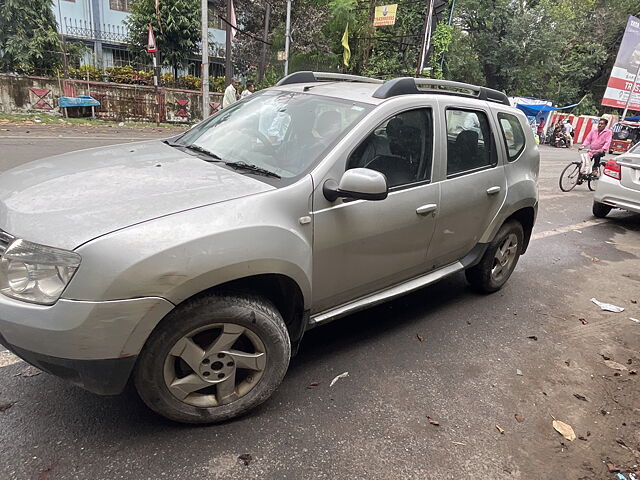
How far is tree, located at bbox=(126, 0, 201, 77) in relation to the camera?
22.2 meters

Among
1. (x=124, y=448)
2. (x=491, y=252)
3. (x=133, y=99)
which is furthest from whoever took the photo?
(x=133, y=99)

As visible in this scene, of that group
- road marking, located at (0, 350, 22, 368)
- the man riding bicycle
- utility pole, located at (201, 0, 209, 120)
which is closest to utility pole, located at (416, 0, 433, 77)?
utility pole, located at (201, 0, 209, 120)

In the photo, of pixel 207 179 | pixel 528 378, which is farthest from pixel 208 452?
pixel 528 378

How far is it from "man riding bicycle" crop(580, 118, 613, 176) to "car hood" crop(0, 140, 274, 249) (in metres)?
10.8

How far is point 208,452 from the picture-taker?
7.52 feet

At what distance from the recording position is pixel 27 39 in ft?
59.6

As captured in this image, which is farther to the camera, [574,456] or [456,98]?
[456,98]

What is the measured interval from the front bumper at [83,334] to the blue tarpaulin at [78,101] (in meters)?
16.8

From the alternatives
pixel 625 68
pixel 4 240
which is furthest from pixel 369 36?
pixel 4 240

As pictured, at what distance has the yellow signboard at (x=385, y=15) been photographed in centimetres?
2277

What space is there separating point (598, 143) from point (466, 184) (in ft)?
30.2

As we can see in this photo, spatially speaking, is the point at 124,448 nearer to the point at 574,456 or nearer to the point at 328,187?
the point at 328,187

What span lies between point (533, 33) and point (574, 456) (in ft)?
114

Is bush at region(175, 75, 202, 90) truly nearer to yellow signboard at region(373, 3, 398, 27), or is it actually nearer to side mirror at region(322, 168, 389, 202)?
yellow signboard at region(373, 3, 398, 27)
